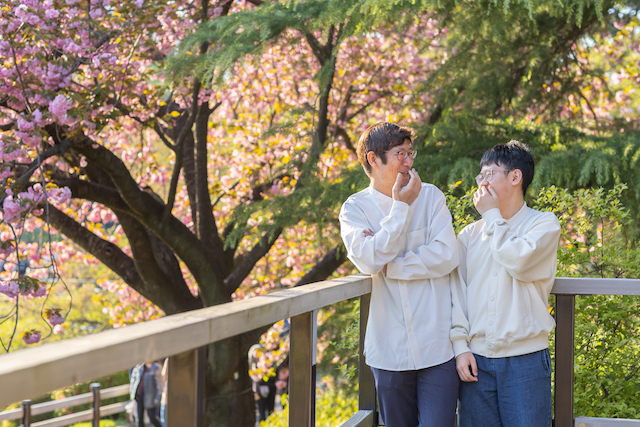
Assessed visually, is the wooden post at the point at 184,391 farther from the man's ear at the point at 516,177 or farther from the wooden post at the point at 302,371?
the man's ear at the point at 516,177

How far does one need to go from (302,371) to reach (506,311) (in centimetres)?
70

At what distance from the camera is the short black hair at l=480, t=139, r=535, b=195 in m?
2.11

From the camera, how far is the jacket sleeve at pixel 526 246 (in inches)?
76.5

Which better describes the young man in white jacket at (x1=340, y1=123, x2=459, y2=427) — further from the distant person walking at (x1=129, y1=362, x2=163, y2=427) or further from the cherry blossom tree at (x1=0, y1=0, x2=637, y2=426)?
the distant person walking at (x1=129, y1=362, x2=163, y2=427)

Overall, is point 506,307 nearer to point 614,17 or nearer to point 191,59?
point 191,59

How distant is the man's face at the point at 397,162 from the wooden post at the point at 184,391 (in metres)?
1.09

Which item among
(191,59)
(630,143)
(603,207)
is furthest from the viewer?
(191,59)

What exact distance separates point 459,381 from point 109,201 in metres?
4.72

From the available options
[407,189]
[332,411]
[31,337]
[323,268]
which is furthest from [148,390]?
[407,189]

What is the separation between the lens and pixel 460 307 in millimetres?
2074

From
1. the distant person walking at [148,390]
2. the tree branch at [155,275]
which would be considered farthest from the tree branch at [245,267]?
the distant person walking at [148,390]

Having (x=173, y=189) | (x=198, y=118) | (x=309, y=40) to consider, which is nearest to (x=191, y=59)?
(x=309, y=40)

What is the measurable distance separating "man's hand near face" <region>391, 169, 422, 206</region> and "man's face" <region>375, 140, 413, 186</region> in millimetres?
57

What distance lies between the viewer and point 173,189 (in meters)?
6.07
